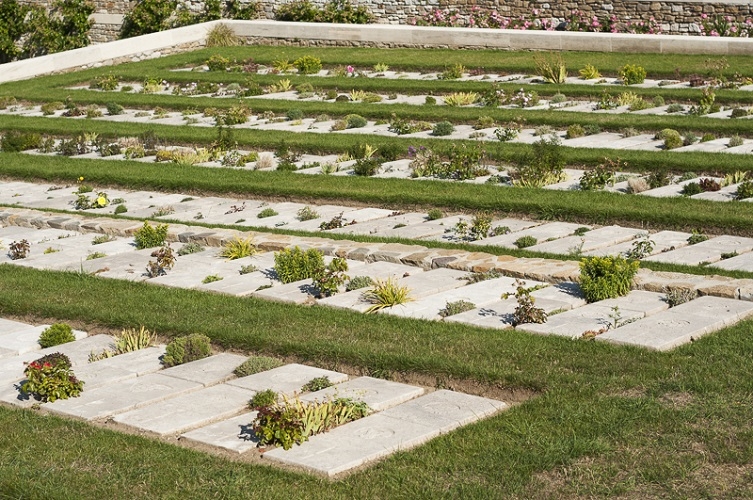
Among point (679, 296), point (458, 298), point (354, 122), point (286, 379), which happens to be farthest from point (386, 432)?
point (354, 122)

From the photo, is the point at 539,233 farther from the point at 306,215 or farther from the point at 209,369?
the point at 209,369

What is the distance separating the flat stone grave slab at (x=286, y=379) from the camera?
10.6m

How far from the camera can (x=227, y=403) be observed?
10.3m

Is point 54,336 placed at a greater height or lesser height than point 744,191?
greater

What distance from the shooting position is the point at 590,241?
1606 centimetres

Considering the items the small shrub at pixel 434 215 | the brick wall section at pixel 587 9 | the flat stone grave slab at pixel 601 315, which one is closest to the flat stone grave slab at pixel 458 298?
the flat stone grave slab at pixel 601 315

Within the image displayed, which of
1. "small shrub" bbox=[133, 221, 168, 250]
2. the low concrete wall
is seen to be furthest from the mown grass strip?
the low concrete wall

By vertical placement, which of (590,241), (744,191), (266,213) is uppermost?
(744,191)

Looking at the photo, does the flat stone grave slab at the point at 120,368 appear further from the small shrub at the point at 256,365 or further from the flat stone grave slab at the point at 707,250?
the flat stone grave slab at the point at 707,250

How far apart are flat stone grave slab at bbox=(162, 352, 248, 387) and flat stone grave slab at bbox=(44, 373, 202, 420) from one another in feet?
0.34

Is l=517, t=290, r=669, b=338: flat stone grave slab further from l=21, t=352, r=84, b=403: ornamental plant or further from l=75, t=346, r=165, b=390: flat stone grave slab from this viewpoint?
l=21, t=352, r=84, b=403: ornamental plant

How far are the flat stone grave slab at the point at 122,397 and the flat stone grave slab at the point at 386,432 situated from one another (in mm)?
1776

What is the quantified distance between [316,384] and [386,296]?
2.46m

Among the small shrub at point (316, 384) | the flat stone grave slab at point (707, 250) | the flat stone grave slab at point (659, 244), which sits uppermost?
the small shrub at point (316, 384)
